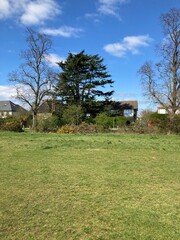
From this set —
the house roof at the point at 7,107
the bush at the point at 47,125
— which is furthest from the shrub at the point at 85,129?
the house roof at the point at 7,107

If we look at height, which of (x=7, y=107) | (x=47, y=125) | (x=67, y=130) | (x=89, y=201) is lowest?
(x=89, y=201)

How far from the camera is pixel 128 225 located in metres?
3.12

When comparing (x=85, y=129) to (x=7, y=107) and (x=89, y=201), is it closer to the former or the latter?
(x=89, y=201)

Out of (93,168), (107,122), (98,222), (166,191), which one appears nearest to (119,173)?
(93,168)

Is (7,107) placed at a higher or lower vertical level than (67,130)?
higher

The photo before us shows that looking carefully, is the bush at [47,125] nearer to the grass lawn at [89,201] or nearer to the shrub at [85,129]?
the shrub at [85,129]

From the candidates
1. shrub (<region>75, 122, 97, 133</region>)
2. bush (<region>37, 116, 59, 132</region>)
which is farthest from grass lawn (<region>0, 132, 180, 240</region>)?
bush (<region>37, 116, 59, 132</region>)

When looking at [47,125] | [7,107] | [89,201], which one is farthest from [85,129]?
[7,107]

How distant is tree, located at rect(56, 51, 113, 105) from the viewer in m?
37.2

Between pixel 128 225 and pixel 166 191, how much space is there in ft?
5.67

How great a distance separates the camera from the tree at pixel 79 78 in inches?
1464

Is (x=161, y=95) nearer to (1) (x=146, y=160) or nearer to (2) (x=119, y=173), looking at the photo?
(1) (x=146, y=160)

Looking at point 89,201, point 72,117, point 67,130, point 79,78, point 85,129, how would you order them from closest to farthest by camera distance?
point 89,201 → point 67,130 → point 85,129 → point 72,117 → point 79,78

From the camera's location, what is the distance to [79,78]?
3738 centimetres
